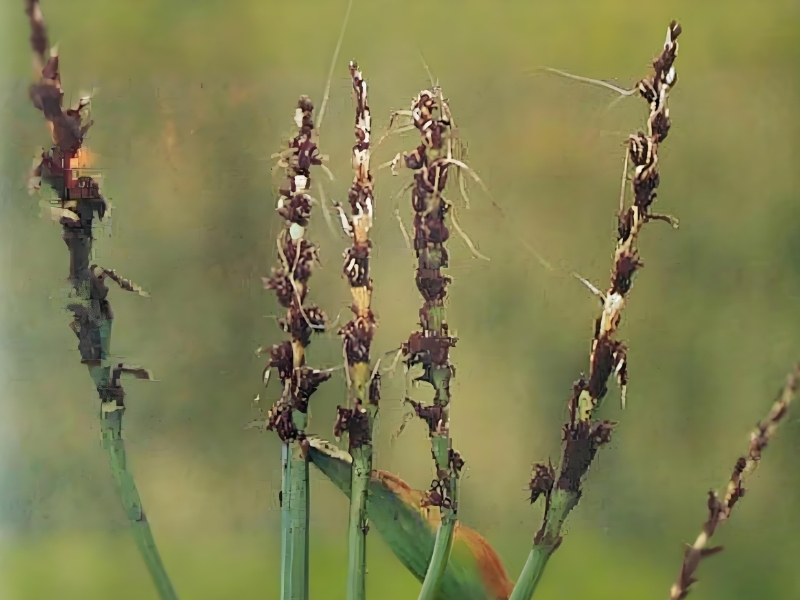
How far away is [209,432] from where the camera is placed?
795mm

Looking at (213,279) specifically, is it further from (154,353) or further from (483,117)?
(483,117)

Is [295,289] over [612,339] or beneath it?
over

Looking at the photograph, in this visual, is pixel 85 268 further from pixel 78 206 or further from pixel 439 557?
pixel 439 557

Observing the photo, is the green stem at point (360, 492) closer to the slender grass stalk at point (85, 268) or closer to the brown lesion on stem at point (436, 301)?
the brown lesion on stem at point (436, 301)

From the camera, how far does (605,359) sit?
78 centimetres

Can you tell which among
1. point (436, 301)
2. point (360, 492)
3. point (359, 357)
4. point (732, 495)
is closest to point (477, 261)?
point (436, 301)

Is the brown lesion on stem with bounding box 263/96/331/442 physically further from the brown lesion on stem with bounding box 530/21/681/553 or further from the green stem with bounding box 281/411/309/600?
the brown lesion on stem with bounding box 530/21/681/553

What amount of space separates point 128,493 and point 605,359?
2.07ft

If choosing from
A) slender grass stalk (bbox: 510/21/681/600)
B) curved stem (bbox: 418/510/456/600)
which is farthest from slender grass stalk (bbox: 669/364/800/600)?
curved stem (bbox: 418/510/456/600)

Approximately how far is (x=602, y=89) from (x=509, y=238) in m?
0.22

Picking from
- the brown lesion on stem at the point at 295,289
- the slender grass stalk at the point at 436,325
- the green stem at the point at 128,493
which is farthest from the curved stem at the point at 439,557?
the green stem at the point at 128,493

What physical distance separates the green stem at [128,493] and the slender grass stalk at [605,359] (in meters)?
0.45

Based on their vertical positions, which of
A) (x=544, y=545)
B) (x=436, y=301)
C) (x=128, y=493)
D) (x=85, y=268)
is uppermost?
(x=85, y=268)

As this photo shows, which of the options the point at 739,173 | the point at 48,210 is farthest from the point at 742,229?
the point at 48,210
